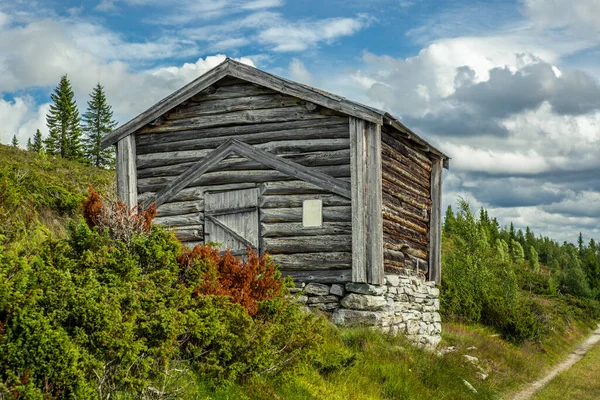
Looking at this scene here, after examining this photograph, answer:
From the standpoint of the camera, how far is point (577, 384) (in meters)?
15.9

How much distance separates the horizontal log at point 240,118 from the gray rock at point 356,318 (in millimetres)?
3889

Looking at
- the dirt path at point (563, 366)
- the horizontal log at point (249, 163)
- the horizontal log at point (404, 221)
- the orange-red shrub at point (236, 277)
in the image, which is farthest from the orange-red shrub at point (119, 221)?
the dirt path at point (563, 366)

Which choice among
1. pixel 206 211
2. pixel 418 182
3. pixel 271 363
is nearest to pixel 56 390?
pixel 271 363

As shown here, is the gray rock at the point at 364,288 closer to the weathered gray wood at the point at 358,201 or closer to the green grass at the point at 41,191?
the weathered gray wood at the point at 358,201

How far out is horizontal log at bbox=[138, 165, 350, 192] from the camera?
12688 millimetres

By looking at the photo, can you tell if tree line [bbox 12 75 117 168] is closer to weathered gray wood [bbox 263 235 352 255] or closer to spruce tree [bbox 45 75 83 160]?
spruce tree [bbox 45 75 83 160]

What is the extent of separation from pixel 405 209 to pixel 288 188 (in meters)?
3.21

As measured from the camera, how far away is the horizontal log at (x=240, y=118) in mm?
13148

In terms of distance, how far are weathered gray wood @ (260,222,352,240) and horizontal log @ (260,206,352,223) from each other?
0.08 m

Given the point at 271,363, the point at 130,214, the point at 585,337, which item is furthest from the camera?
the point at 585,337

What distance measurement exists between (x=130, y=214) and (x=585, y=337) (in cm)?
2970

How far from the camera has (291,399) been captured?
7.12 meters

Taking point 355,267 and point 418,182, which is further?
point 418,182

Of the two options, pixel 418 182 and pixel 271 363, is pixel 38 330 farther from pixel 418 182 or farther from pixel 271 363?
pixel 418 182
